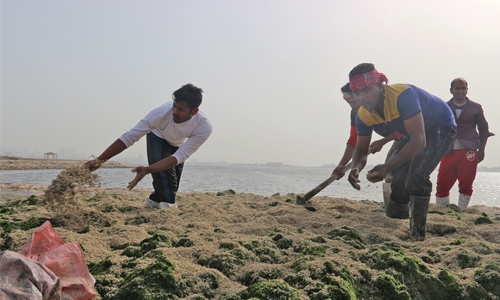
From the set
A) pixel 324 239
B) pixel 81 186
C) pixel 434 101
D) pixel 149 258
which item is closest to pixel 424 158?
pixel 434 101

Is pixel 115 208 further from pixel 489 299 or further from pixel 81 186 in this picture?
pixel 489 299

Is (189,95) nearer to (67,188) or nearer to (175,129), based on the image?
(175,129)

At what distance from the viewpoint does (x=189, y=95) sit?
12.8ft

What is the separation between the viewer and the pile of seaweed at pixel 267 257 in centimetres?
186

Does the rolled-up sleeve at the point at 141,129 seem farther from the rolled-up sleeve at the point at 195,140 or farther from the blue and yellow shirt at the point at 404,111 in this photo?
the blue and yellow shirt at the point at 404,111

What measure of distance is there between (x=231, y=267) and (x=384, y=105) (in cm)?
200

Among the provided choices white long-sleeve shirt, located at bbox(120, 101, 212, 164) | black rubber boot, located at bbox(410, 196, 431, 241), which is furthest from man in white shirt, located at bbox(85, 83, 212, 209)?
black rubber boot, located at bbox(410, 196, 431, 241)

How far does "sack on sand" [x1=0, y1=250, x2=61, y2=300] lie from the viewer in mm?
1377

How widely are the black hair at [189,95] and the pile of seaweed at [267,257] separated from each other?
1.17 meters

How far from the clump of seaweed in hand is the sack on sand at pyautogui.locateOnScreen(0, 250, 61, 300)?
1.83 metres

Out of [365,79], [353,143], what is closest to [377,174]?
→ [365,79]

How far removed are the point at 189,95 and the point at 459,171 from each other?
4.28 metres

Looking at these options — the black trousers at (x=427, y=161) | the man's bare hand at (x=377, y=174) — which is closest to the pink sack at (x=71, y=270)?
the man's bare hand at (x=377, y=174)

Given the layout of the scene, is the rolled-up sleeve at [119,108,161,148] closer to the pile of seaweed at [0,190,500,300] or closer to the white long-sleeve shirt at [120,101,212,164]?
the white long-sleeve shirt at [120,101,212,164]
